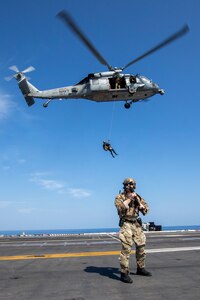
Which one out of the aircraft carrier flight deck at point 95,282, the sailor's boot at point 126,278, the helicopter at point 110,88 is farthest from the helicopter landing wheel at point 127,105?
the sailor's boot at point 126,278

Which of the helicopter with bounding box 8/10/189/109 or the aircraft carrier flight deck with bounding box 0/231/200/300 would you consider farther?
the helicopter with bounding box 8/10/189/109

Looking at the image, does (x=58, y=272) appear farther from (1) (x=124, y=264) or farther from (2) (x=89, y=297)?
(2) (x=89, y=297)

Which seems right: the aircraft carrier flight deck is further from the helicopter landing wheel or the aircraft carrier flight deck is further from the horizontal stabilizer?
the horizontal stabilizer

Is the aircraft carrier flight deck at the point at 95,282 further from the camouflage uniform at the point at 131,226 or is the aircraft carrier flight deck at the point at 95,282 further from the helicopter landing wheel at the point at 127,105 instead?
the helicopter landing wheel at the point at 127,105

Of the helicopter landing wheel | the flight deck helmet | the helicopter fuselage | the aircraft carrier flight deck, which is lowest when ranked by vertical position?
the aircraft carrier flight deck

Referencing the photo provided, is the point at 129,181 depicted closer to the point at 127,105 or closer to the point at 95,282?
the point at 95,282

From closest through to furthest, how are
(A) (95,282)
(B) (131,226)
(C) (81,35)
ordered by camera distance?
1. (A) (95,282)
2. (B) (131,226)
3. (C) (81,35)

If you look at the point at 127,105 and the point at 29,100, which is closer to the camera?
the point at 127,105

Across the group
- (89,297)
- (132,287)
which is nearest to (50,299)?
(89,297)

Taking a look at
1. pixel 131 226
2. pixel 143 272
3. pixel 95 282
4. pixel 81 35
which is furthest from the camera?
pixel 81 35

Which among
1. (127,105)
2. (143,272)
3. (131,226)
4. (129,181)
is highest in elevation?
(127,105)

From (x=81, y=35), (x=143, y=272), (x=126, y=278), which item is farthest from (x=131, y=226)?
(x=81, y=35)

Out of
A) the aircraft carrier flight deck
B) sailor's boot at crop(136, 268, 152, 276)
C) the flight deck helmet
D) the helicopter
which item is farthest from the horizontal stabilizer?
sailor's boot at crop(136, 268, 152, 276)

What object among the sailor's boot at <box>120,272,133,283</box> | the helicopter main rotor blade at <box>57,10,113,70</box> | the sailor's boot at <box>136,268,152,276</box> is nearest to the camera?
the sailor's boot at <box>120,272,133,283</box>
